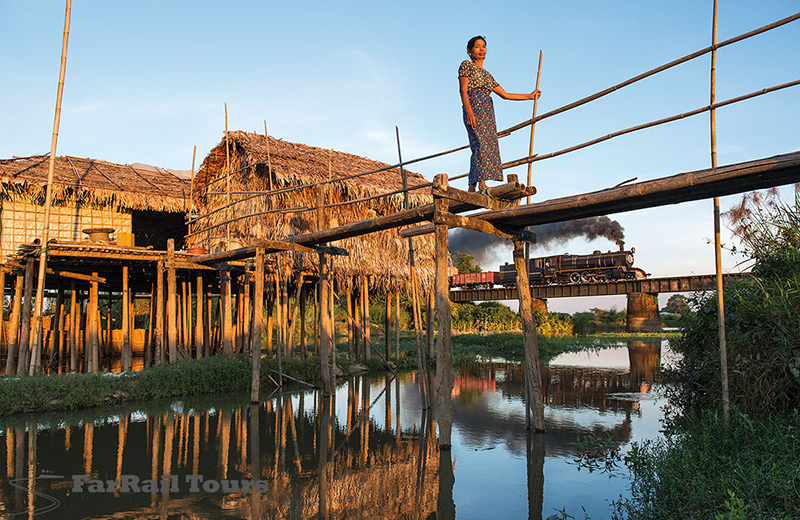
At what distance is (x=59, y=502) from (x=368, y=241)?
1067 cm

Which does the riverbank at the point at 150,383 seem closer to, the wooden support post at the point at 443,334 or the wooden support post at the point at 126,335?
the wooden support post at the point at 126,335

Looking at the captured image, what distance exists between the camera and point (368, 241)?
15.1 meters

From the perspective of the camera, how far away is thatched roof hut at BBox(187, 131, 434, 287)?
44.2ft

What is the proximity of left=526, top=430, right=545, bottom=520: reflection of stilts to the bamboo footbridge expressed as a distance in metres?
0.33

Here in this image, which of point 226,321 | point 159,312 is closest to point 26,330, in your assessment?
point 159,312

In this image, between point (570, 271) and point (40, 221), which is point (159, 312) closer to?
point (40, 221)

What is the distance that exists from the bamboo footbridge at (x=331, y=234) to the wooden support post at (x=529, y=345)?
18mm

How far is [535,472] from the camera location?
602cm

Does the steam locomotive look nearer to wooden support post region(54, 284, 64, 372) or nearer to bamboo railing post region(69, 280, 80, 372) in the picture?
bamboo railing post region(69, 280, 80, 372)

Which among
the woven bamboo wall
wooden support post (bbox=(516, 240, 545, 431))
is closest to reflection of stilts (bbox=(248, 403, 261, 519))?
wooden support post (bbox=(516, 240, 545, 431))

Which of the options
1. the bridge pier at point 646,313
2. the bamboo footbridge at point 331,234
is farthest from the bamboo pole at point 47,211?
the bridge pier at point 646,313

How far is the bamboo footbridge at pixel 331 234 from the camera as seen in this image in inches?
226

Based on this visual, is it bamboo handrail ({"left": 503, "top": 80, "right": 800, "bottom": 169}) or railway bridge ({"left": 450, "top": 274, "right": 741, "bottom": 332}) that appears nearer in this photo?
bamboo handrail ({"left": 503, "top": 80, "right": 800, "bottom": 169})

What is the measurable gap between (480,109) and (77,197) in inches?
443
